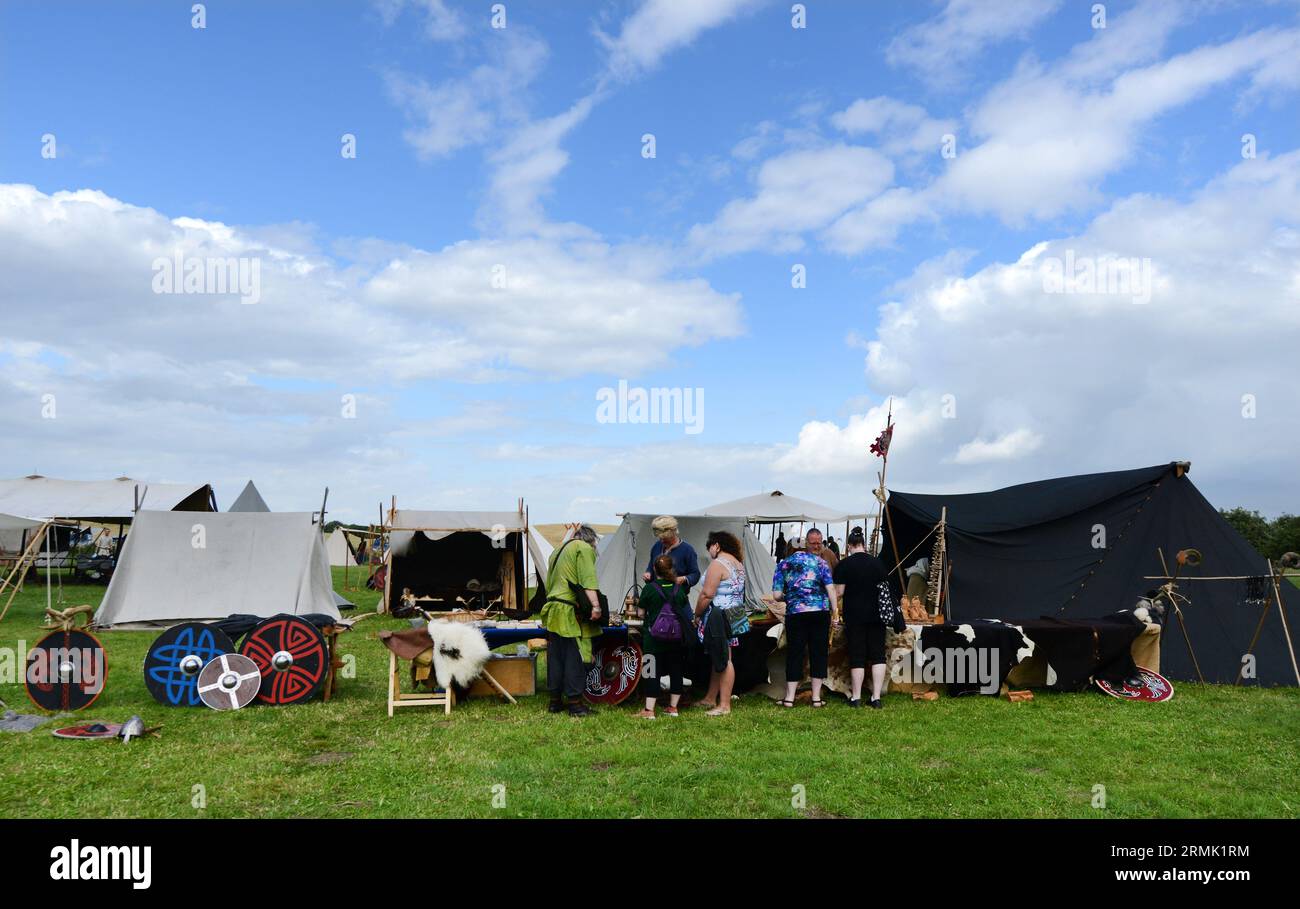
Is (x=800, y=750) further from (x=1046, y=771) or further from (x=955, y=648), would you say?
(x=955, y=648)

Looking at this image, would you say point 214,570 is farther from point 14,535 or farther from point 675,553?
point 14,535

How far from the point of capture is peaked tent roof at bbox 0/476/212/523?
1675 cm

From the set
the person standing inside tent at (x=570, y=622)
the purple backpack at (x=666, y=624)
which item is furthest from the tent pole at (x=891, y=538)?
the person standing inside tent at (x=570, y=622)

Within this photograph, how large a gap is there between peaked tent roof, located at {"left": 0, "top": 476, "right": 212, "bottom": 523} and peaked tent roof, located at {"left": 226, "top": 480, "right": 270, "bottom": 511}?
4711 millimetres

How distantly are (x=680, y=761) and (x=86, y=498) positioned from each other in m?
17.4

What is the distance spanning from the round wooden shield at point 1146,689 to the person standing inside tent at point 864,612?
2.23m

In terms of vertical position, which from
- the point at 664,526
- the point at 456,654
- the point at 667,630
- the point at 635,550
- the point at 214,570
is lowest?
the point at 456,654

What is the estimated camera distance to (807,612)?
274 inches

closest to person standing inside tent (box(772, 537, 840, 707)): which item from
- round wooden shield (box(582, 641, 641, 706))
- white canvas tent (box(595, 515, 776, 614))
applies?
round wooden shield (box(582, 641, 641, 706))

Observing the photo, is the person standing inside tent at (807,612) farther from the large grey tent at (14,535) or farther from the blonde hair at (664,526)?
the large grey tent at (14,535)

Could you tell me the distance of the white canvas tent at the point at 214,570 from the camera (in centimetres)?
1317

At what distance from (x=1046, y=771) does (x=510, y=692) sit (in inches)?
170

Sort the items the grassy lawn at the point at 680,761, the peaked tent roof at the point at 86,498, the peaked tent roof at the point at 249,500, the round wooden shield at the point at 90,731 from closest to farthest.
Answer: the grassy lawn at the point at 680,761 → the round wooden shield at the point at 90,731 → the peaked tent roof at the point at 86,498 → the peaked tent roof at the point at 249,500

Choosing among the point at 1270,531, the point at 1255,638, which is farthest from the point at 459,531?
the point at 1270,531
